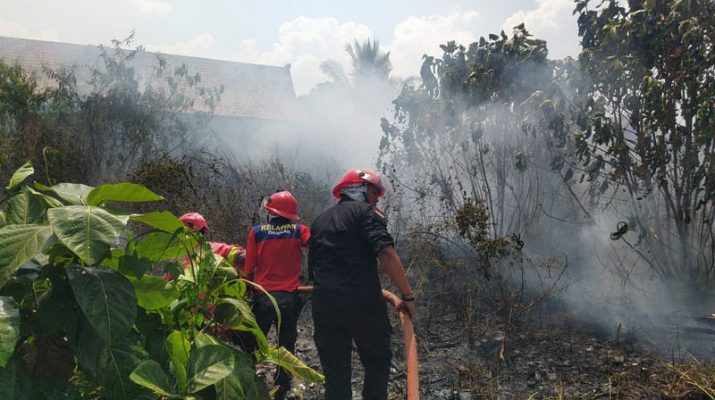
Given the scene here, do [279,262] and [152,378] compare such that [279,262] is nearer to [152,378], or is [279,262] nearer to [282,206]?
[282,206]

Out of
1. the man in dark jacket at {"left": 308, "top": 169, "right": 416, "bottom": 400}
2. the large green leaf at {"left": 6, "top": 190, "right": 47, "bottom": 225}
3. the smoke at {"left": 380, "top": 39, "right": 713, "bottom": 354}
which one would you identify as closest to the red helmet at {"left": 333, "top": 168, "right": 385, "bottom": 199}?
the man in dark jacket at {"left": 308, "top": 169, "right": 416, "bottom": 400}

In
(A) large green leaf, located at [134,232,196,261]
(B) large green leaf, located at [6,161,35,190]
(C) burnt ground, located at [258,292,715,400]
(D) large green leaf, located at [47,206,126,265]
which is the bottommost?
(C) burnt ground, located at [258,292,715,400]

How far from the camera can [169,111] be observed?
517 inches

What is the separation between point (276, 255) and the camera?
438 cm

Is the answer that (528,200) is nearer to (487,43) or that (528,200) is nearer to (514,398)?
(487,43)

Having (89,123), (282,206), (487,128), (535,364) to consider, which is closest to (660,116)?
(487,128)

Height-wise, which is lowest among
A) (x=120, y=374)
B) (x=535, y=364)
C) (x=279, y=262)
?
(x=535, y=364)

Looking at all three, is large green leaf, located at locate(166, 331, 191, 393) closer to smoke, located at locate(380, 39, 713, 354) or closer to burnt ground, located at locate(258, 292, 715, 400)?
burnt ground, located at locate(258, 292, 715, 400)

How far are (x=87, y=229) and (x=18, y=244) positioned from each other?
0.11 meters

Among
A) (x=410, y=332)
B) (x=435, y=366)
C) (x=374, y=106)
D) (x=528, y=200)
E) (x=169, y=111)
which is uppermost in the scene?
(x=374, y=106)

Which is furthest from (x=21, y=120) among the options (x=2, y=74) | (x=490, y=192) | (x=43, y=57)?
(x=43, y=57)

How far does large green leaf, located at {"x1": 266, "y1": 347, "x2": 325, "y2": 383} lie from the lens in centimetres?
142

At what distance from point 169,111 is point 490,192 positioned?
337 inches

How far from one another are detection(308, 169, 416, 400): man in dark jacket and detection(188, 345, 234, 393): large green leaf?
90.0 inches
